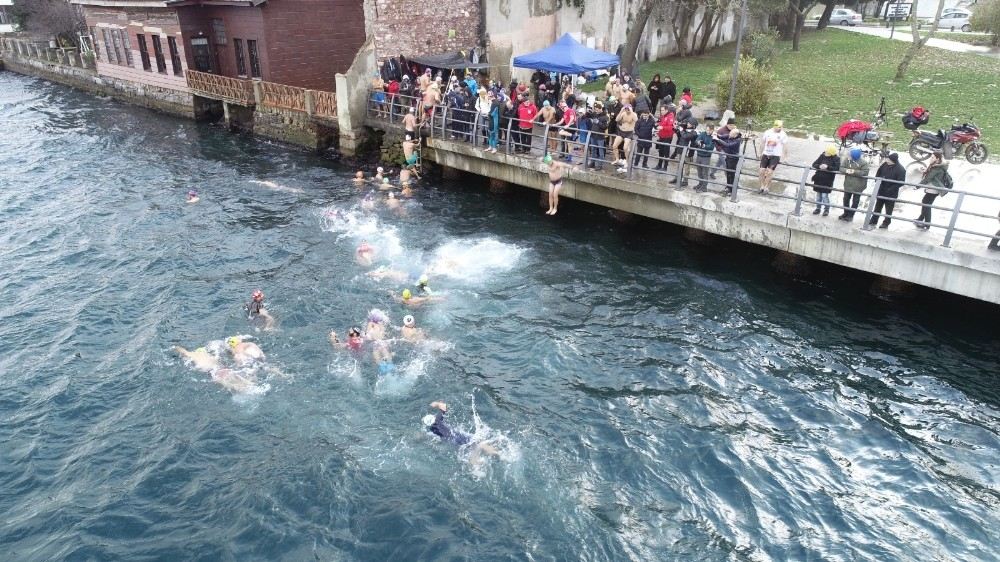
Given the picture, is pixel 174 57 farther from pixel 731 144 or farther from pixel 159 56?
pixel 731 144

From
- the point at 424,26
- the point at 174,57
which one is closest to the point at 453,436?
the point at 424,26

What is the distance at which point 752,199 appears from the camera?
16031 mm

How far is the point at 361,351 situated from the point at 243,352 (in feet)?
7.92

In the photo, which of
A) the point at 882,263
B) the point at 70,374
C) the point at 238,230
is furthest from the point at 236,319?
the point at 882,263

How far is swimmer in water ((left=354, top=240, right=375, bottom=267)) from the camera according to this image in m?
17.8

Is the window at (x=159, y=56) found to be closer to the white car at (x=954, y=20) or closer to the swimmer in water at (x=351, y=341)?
the swimmer in water at (x=351, y=341)

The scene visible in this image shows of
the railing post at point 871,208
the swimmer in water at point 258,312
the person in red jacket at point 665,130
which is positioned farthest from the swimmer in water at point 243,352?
the railing post at point 871,208

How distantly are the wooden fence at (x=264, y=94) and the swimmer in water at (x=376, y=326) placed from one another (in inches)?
607

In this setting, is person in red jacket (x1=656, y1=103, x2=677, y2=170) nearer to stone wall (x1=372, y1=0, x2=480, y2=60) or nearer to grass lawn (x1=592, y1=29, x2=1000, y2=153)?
grass lawn (x1=592, y1=29, x2=1000, y2=153)

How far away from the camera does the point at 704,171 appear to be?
1723cm

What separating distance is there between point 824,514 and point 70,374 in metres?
14.4

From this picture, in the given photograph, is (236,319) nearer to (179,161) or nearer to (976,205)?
(179,161)

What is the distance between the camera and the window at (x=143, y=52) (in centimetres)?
3662

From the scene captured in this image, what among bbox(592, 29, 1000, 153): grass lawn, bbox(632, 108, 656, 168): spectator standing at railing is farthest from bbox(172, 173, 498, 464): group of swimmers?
bbox(592, 29, 1000, 153): grass lawn
